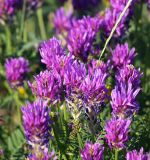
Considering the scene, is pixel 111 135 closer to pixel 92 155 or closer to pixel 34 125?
pixel 92 155

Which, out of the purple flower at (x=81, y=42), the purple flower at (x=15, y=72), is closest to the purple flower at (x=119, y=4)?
the purple flower at (x=81, y=42)

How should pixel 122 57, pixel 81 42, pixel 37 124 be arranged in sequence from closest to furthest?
pixel 37 124, pixel 122 57, pixel 81 42

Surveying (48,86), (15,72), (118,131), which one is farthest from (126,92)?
(15,72)

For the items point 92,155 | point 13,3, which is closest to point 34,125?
point 92,155

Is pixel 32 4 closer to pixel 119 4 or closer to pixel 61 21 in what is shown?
pixel 61 21

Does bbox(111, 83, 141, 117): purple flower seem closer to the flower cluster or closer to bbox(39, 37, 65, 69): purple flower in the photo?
the flower cluster

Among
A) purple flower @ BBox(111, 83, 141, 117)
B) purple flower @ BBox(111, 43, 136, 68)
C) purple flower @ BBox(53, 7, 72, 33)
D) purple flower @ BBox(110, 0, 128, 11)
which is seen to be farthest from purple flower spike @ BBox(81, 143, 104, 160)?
purple flower @ BBox(53, 7, 72, 33)
